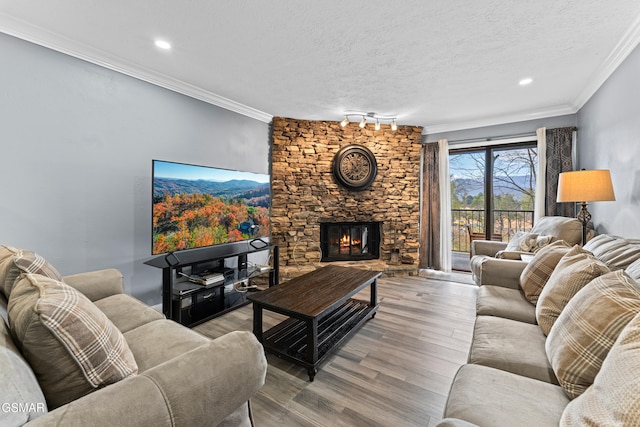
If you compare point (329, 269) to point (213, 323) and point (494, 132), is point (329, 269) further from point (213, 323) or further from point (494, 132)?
point (494, 132)

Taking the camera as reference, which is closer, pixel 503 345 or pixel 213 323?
pixel 503 345

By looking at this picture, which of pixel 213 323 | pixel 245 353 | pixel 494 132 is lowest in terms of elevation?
pixel 213 323

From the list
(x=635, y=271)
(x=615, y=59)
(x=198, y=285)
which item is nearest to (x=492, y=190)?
(x=615, y=59)

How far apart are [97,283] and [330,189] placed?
3106 mm

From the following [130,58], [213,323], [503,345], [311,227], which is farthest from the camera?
[311,227]

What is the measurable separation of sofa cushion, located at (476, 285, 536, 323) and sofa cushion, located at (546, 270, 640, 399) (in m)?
0.61

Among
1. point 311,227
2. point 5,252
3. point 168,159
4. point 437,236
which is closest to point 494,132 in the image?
point 437,236

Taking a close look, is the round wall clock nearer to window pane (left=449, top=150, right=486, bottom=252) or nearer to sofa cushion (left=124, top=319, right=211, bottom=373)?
window pane (left=449, top=150, right=486, bottom=252)

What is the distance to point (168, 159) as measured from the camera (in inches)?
115

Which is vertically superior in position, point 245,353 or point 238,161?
point 238,161

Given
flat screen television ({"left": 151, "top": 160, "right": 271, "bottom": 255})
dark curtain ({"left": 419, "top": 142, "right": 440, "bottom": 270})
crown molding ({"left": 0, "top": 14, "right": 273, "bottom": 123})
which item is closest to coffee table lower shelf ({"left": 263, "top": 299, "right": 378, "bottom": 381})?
flat screen television ({"left": 151, "top": 160, "right": 271, "bottom": 255})

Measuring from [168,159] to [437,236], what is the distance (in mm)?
4043

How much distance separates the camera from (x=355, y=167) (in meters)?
4.34

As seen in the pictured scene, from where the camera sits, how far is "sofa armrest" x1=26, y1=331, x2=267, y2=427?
2.26ft
